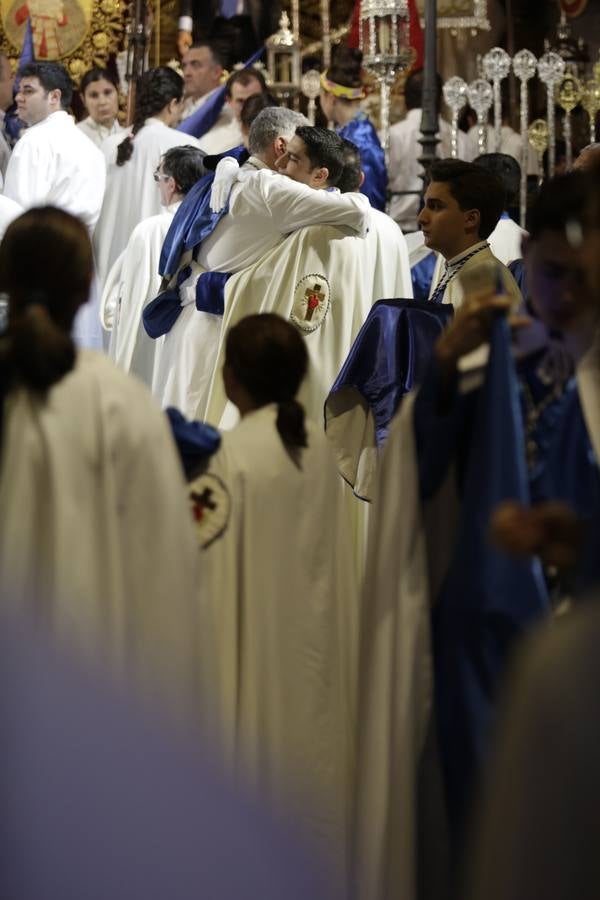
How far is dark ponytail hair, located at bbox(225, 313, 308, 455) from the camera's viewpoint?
327 centimetres

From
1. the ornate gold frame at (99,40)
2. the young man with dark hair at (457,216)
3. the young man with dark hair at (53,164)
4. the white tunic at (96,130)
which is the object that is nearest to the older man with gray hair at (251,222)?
the young man with dark hair at (457,216)

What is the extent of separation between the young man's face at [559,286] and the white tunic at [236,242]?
329cm

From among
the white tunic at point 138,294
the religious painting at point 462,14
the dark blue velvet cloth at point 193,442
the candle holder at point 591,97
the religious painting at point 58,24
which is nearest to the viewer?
the dark blue velvet cloth at point 193,442

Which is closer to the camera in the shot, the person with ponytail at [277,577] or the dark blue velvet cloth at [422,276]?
the person with ponytail at [277,577]

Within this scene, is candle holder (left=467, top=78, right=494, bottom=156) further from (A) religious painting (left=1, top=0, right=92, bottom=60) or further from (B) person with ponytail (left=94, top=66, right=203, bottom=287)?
(A) religious painting (left=1, top=0, right=92, bottom=60)

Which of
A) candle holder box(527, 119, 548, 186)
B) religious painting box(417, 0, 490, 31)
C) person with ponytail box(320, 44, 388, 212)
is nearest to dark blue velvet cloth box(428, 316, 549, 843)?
person with ponytail box(320, 44, 388, 212)

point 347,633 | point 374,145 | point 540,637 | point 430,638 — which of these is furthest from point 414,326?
point 374,145

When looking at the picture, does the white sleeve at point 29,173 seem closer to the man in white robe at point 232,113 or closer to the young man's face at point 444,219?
the man in white robe at point 232,113

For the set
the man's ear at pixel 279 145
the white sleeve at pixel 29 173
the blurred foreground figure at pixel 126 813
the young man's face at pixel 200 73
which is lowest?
the blurred foreground figure at pixel 126 813

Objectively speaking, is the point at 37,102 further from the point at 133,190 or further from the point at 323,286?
the point at 323,286

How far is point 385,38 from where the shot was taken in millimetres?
8703

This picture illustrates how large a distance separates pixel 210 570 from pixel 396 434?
A: 48 cm

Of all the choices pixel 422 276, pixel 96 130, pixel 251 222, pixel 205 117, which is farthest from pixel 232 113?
pixel 251 222

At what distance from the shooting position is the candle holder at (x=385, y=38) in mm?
8594
